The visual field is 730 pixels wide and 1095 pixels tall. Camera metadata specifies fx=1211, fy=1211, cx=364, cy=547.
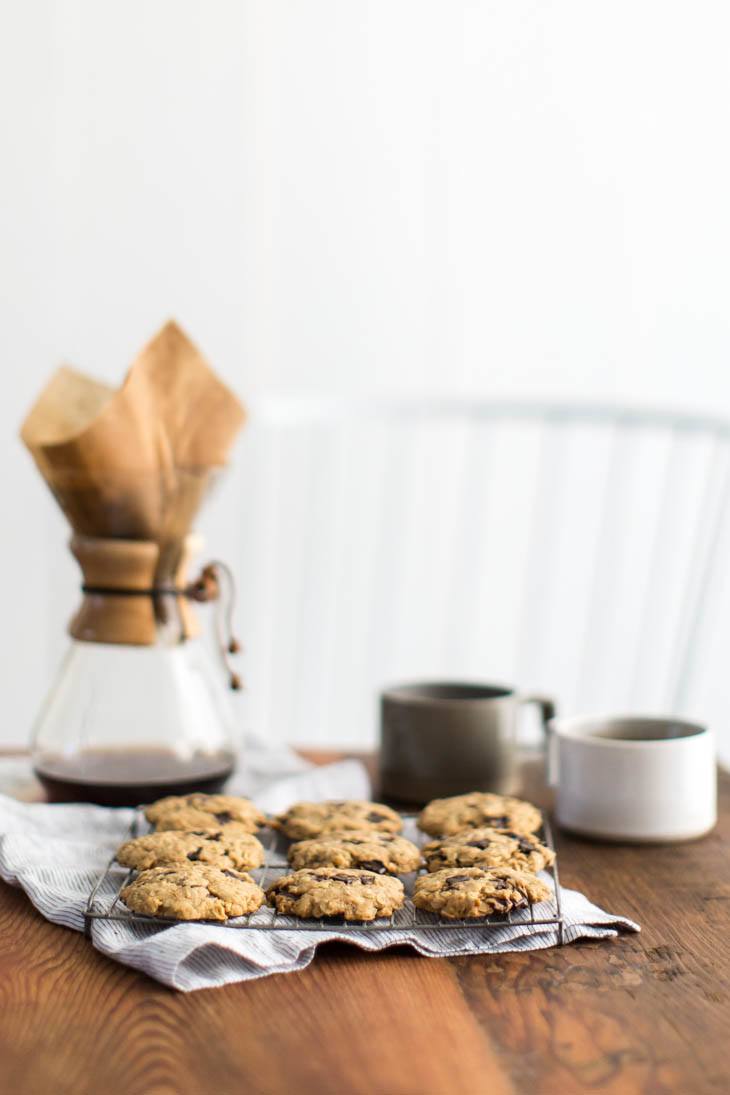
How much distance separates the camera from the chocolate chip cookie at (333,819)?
0.76 m

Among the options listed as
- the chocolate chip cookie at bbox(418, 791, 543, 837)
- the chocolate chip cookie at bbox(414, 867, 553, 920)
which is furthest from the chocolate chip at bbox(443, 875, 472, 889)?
the chocolate chip cookie at bbox(418, 791, 543, 837)

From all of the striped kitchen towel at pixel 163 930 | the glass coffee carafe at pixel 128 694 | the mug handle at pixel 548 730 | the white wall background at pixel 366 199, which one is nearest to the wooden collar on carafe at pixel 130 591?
the glass coffee carafe at pixel 128 694

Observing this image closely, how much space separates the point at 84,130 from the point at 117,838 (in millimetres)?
1941

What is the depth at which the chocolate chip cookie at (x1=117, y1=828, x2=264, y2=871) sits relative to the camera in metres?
0.68

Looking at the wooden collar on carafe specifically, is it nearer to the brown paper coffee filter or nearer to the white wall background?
the brown paper coffee filter

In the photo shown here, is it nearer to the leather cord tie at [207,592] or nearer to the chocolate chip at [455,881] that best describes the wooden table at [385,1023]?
the chocolate chip at [455,881]

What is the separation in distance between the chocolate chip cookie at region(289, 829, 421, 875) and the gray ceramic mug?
0.69ft

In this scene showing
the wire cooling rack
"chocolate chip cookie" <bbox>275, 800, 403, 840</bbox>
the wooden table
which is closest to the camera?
the wooden table

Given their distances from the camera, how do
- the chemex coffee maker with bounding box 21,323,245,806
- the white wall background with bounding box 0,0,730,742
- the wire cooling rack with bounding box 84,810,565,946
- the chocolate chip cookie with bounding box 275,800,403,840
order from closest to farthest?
the wire cooling rack with bounding box 84,810,565,946, the chocolate chip cookie with bounding box 275,800,403,840, the chemex coffee maker with bounding box 21,323,245,806, the white wall background with bounding box 0,0,730,742

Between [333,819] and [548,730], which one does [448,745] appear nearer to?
[548,730]

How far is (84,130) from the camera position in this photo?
2.40 metres

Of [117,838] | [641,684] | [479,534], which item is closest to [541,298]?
[479,534]

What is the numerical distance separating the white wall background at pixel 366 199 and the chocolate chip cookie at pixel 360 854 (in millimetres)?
1789

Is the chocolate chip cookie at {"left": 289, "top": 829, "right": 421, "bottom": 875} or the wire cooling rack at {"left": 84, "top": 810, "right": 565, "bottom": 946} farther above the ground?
the chocolate chip cookie at {"left": 289, "top": 829, "right": 421, "bottom": 875}
